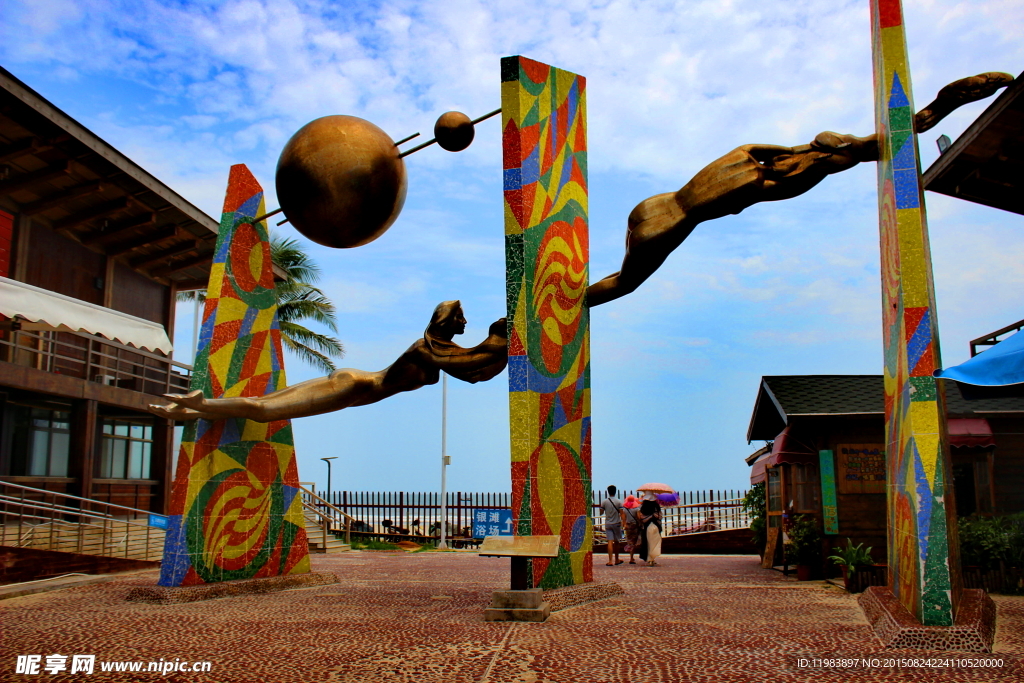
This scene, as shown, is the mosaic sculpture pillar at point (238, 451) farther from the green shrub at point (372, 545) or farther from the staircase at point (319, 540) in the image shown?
the green shrub at point (372, 545)

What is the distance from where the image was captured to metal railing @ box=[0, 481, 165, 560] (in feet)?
45.1

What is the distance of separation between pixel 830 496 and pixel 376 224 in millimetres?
7728

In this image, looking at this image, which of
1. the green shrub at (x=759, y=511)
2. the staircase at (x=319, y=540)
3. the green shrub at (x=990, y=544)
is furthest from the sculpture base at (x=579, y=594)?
the staircase at (x=319, y=540)

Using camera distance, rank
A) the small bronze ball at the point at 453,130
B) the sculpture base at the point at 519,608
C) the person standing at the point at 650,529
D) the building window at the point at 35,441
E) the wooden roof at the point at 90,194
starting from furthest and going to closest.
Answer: the building window at the point at 35,441
the wooden roof at the point at 90,194
the person standing at the point at 650,529
the small bronze ball at the point at 453,130
the sculpture base at the point at 519,608

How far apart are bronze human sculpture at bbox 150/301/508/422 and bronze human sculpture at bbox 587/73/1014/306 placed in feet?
6.46

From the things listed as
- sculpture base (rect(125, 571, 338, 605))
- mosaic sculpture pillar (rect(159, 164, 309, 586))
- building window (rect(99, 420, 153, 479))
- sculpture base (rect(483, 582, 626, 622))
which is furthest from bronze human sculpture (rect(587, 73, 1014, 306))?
building window (rect(99, 420, 153, 479))

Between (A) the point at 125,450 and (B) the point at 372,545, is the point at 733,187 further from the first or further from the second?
(A) the point at 125,450

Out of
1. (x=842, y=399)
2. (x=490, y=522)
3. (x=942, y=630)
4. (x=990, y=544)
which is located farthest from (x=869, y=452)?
(x=490, y=522)

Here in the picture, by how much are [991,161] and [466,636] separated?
1171cm

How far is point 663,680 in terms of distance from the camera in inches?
208

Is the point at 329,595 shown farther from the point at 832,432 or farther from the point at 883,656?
the point at 832,432

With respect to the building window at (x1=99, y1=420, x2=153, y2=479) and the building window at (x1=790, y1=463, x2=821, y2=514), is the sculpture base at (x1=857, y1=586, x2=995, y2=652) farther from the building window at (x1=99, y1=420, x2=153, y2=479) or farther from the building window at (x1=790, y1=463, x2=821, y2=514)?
the building window at (x1=99, y1=420, x2=153, y2=479)

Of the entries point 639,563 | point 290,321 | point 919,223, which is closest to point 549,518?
point 919,223

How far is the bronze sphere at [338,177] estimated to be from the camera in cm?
856
